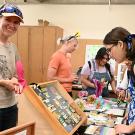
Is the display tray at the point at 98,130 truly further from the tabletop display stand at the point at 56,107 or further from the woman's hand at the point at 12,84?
the woman's hand at the point at 12,84

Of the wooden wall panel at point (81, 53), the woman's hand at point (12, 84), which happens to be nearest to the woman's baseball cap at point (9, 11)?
the woman's hand at point (12, 84)


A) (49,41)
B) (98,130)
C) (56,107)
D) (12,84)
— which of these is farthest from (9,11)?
(49,41)

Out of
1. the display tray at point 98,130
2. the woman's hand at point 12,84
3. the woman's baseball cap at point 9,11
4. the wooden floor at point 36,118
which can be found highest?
the woman's baseball cap at point 9,11

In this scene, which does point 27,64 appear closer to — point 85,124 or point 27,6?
point 27,6

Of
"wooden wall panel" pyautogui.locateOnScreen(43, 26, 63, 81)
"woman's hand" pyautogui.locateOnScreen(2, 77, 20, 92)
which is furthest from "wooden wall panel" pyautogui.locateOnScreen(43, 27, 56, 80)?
"woman's hand" pyautogui.locateOnScreen(2, 77, 20, 92)

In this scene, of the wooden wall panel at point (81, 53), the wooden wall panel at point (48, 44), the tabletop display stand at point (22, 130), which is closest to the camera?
the tabletop display stand at point (22, 130)

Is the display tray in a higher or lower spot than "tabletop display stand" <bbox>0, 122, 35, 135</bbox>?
lower

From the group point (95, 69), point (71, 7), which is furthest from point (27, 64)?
point (95, 69)

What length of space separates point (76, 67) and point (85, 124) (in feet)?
14.6

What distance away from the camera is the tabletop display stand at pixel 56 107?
1.53 meters

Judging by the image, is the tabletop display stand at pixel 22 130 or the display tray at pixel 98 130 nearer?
the tabletop display stand at pixel 22 130

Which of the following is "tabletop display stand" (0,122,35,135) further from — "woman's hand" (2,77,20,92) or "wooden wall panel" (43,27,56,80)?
"wooden wall panel" (43,27,56,80)

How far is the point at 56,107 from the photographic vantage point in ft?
5.66

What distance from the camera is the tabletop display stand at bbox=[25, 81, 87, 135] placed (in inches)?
60.3
